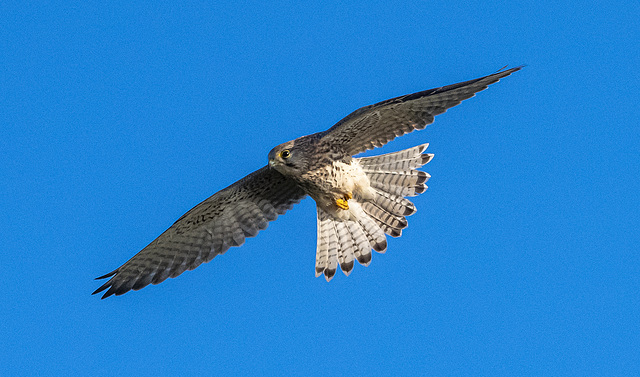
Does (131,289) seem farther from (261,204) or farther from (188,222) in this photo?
(261,204)

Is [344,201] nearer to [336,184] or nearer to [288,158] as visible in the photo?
[336,184]

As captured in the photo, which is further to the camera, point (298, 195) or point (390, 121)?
point (298, 195)

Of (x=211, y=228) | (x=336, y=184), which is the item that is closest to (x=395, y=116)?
(x=336, y=184)

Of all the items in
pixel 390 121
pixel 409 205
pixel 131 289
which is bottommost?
pixel 131 289

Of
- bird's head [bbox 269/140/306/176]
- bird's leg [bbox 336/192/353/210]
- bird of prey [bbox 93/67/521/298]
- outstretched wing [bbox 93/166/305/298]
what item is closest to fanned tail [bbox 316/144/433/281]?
bird of prey [bbox 93/67/521/298]

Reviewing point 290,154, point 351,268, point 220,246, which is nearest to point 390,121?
point 290,154
